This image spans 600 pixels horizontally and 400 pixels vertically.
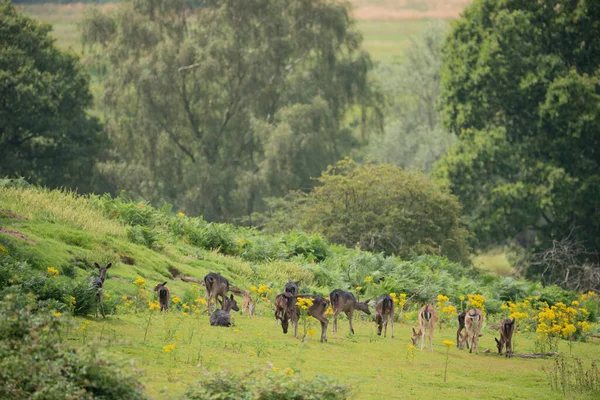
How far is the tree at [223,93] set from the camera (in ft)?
193

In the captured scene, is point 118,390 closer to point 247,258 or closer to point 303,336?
point 303,336

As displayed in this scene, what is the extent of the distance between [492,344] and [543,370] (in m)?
4.14

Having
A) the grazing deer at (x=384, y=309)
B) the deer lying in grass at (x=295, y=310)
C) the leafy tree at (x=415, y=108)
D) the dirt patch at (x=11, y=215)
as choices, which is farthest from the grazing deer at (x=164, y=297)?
the leafy tree at (x=415, y=108)

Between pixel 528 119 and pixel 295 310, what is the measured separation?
3453cm

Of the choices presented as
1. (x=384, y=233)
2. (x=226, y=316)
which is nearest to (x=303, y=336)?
(x=226, y=316)

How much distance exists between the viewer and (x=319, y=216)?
43.9m

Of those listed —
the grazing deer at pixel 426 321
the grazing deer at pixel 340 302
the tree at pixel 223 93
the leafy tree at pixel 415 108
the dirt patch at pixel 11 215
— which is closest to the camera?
the grazing deer at pixel 426 321

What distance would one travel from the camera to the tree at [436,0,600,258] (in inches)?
1877

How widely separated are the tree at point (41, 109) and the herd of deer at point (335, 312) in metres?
34.2

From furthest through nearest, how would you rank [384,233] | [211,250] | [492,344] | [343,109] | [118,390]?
[343,109], [384,233], [211,250], [492,344], [118,390]

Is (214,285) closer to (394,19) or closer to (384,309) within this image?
(384,309)

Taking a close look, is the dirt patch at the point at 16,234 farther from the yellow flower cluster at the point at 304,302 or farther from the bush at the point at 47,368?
the bush at the point at 47,368

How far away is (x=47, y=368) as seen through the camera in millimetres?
12031

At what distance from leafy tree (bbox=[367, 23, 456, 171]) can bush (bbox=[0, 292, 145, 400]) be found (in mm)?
63463
